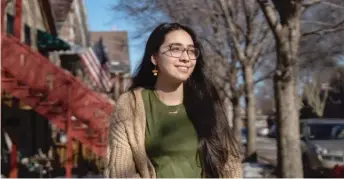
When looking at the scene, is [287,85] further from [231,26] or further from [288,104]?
[231,26]

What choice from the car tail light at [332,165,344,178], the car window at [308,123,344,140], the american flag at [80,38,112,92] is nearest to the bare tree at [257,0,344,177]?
the car tail light at [332,165,344,178]

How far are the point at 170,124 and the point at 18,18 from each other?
11688 mm

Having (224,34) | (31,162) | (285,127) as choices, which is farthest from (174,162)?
(224,34)

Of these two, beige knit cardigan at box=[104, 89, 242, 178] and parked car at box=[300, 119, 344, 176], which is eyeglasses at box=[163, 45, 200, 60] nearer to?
beige knit cardigan at box=[104, 89, 242, 178]

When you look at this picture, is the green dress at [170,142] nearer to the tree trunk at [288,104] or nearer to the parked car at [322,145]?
the tree trunk at [288,104]

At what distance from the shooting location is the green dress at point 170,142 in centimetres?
213

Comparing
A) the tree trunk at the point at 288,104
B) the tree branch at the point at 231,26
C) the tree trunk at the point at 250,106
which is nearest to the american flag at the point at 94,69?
the tree trunk at the point at 250,106

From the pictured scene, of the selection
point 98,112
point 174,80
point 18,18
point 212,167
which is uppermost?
point 18,18

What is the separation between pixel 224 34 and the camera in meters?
→ 18.6

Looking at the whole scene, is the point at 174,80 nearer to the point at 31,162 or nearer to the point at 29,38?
the point at 31,162

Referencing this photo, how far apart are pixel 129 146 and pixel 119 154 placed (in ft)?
0.16

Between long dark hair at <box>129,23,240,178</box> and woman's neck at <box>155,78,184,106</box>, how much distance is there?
41 millimetres

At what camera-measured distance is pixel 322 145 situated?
43.1ft

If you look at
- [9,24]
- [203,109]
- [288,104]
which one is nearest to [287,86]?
[288,104]
